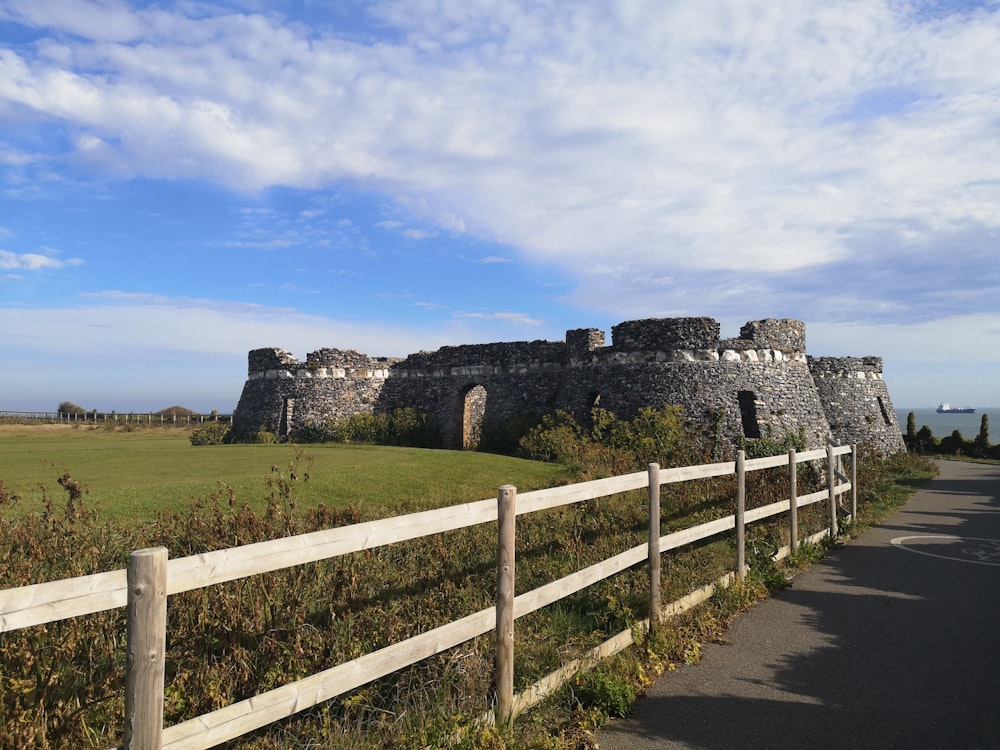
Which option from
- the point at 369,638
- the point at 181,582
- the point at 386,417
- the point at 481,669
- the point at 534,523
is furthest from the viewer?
the point at 386,417

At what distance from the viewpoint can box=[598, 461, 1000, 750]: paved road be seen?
4512 millimetres

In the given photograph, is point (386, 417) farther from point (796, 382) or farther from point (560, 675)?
point (560, 675)

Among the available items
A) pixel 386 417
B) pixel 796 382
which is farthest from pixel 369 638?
pixel 386 417

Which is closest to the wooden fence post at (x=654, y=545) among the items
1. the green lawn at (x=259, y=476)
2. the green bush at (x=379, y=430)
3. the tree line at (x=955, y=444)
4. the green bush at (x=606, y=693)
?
the green bush at (x=606, y=693)

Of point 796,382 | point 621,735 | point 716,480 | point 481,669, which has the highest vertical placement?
point 796,382

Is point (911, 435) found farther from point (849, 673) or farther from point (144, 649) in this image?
point (144, 649)

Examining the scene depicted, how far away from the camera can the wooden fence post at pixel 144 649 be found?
2.71m

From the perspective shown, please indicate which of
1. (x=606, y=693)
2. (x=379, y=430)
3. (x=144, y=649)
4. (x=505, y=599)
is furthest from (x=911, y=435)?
(x=144, y=649)

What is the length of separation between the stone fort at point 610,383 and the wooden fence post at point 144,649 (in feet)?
60.2

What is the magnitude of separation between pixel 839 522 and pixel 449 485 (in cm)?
728

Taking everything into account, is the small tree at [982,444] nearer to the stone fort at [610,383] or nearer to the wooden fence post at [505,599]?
the stone fort at [610,383]

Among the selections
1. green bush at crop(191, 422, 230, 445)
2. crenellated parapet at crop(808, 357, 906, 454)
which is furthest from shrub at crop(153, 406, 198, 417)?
crenellated parapet at crop(808, 357, 906, 454)

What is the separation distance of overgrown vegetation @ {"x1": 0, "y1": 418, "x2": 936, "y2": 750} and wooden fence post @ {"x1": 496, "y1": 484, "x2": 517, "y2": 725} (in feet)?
0.58

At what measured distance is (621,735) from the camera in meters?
4.47
